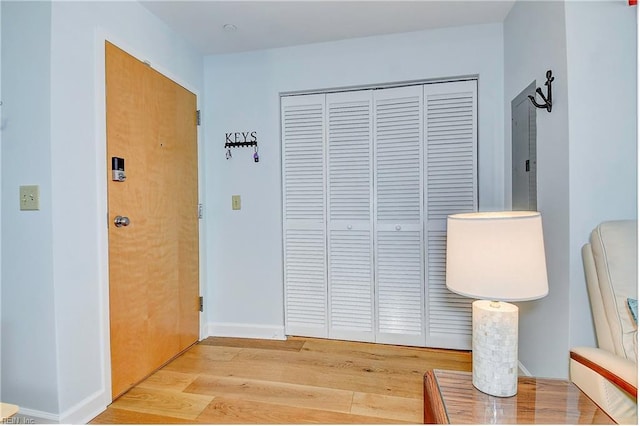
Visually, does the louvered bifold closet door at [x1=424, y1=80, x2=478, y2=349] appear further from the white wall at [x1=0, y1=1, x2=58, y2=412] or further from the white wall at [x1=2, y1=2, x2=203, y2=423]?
the white wall at [x1=0, y1=1, x2=58, y2=412]

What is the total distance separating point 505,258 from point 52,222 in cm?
180

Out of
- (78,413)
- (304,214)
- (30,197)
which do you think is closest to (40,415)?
(78,413)

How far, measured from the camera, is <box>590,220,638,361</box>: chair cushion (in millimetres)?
1136

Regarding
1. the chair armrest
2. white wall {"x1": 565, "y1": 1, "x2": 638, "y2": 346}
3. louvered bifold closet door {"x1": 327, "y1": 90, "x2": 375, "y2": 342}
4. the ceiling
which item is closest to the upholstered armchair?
the chair armrest

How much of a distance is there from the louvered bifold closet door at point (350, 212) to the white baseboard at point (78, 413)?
1.51 meters

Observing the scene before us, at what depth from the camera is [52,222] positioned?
1.47m

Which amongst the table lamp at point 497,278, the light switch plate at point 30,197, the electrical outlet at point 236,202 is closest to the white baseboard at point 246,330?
the electrical outlet at point 236,202

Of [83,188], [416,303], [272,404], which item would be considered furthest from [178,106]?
[416,303]

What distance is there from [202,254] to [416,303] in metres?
1.66

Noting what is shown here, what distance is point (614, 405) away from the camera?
1.03m

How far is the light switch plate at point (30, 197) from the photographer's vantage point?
1.48m

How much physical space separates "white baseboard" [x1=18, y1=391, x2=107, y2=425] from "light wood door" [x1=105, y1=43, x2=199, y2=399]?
106mm

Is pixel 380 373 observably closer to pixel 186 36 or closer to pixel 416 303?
pixel 416 303

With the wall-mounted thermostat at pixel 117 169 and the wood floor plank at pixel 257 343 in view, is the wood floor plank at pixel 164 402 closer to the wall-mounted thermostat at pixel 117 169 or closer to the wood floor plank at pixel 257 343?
the wood floor plank at pixel 257 343
